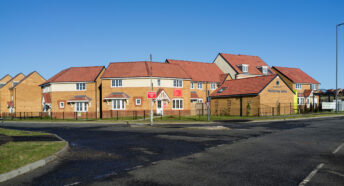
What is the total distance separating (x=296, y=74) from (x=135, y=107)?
3755cm

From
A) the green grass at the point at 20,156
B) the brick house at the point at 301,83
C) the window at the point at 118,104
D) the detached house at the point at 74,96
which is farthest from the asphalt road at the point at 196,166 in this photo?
the brick house at the point at 301,83

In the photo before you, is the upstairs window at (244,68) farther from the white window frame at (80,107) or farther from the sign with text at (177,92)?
the white window frame at (80,107)

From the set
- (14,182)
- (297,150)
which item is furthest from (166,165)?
(297,150)

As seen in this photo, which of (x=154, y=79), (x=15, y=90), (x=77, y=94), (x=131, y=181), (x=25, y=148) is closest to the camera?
(x=131, y=181)

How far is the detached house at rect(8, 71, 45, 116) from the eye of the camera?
60956 millimetres

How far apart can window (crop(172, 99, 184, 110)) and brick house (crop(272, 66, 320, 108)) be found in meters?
24.0

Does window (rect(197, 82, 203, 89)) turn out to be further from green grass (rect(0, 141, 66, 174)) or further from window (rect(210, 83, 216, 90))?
green grass (rect(0, 141, 66, 174))

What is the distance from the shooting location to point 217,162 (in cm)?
909

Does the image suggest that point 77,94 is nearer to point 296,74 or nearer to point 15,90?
point 15,90

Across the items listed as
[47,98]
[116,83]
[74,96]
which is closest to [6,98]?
[47,98]

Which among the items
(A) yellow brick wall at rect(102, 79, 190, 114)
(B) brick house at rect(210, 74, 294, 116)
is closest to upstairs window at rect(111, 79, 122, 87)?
(A) yellow brick wall at rect(102, 79, 190, 114)

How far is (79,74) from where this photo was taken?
165 feet

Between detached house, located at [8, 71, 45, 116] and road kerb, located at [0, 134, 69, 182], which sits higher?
detached house, located at [8, 71, 45, 116]

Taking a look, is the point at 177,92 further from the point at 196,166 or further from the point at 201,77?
the point at 196,166
